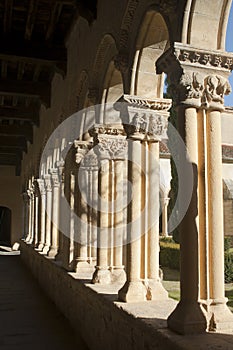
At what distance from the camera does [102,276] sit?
212 inches

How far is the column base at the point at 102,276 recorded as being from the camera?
5344 millimetres

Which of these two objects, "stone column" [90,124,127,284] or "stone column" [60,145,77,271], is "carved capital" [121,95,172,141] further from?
"stone column" [60,145,77,271]

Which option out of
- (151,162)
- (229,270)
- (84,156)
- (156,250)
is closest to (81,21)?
(84,156)

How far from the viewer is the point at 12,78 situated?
10906 mm

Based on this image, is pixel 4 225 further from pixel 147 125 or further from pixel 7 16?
pixel 147 125

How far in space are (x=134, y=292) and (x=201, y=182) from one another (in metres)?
1.54

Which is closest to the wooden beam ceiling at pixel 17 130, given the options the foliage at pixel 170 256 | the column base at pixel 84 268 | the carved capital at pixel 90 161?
the foliage at pixel 170 256

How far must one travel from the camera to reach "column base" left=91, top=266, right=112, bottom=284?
534 cm

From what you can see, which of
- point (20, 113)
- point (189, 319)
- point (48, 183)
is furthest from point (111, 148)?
point (20, 113)

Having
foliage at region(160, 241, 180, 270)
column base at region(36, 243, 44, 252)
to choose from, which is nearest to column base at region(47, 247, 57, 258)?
column base at region(36, 243, 44, 252)

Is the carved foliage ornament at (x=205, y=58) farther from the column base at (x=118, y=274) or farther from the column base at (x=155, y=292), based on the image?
the column base at (x=118, y=274)

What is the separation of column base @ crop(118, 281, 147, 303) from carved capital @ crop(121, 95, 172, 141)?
4.59ft

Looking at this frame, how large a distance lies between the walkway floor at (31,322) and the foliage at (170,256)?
5373 mm

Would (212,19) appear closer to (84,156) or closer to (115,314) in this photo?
(115,314)
